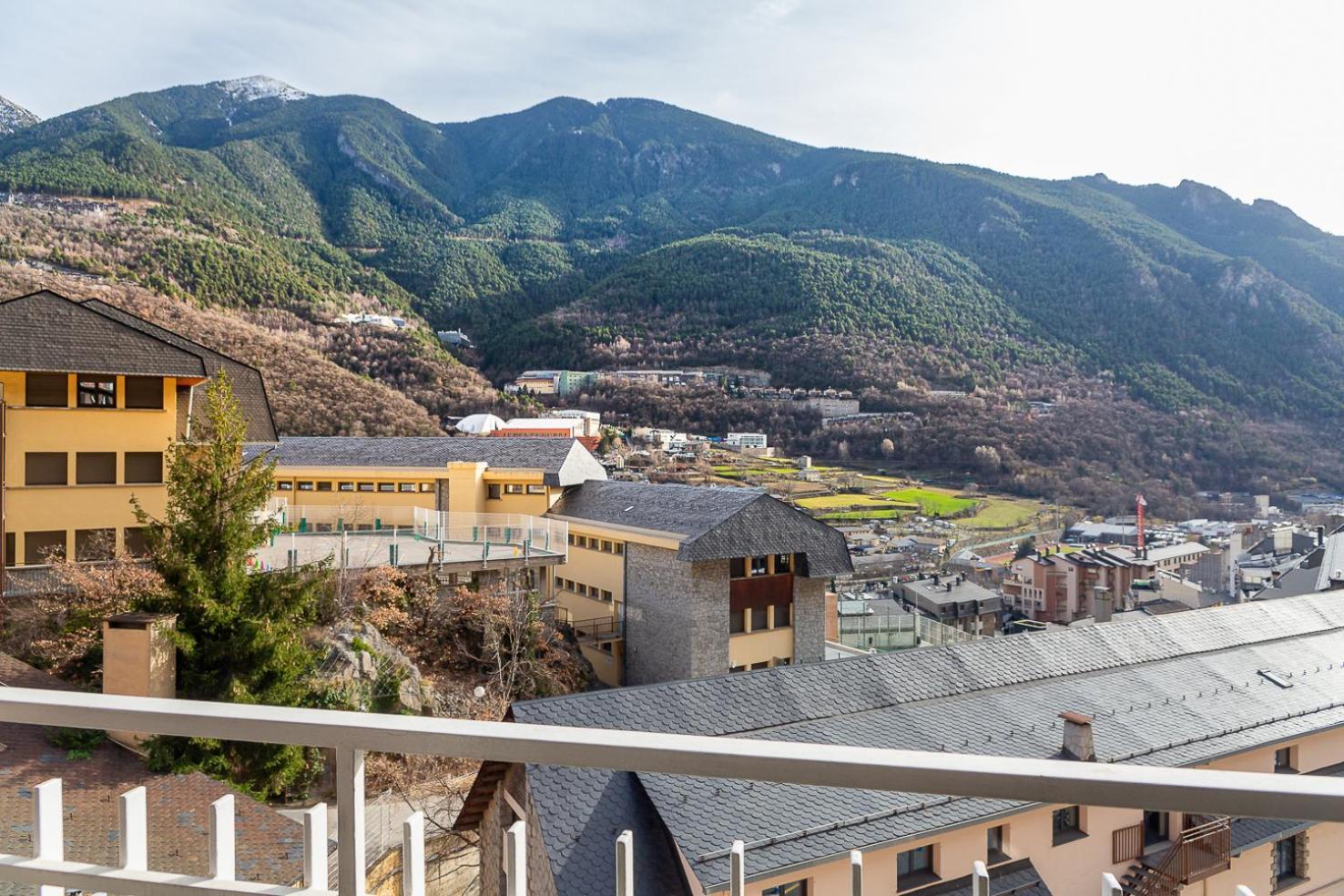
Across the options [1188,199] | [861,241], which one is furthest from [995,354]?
[1188,199]

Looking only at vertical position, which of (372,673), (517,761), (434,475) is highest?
(517,761)

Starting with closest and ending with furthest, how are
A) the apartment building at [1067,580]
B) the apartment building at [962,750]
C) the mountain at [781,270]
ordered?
the apartment building at [962,750]
the apartment building at [1067,580]
the mountain at [781,270]

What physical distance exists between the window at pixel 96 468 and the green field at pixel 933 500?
212 feet

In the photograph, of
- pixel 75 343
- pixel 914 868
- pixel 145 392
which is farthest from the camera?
pixel 145 392

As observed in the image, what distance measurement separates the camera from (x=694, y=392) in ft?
296

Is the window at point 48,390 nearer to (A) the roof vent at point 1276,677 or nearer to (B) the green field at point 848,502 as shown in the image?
(A) the roof vent at point 1276,677

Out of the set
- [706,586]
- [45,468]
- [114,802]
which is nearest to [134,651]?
[45,468]

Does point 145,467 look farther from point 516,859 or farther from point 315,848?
point 516,859

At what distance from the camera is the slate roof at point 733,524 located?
22.5 metres

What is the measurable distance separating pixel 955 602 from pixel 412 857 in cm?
5266

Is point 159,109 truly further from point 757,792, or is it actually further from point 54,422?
point 757,792

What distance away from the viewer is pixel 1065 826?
12703 mm

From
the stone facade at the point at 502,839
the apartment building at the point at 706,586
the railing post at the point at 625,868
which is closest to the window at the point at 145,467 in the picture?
the apartment building at the point at 706,586

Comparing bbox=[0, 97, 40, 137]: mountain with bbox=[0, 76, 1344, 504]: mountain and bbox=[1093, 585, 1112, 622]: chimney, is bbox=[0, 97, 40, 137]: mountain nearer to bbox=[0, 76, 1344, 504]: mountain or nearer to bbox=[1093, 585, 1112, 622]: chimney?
bbox=[0, 76, 1344, 504]: mountain
